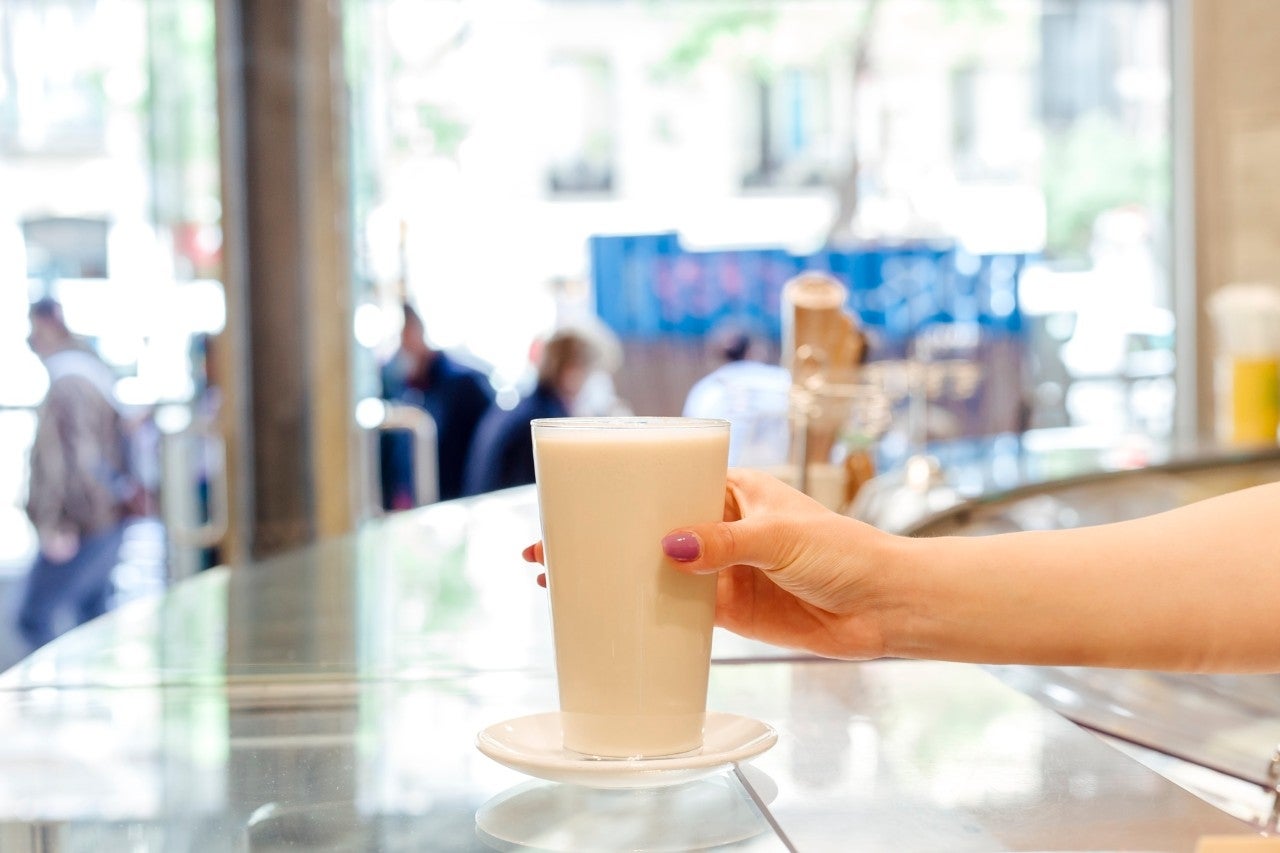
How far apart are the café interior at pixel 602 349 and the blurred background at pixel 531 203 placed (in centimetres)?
2

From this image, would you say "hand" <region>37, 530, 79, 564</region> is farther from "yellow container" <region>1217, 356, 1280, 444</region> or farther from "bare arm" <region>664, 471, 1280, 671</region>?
"bare arm" <region>664, 471, 1280, 671</region>

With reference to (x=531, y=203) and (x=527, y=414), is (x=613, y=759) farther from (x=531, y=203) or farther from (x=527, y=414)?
(x=531, y=203)

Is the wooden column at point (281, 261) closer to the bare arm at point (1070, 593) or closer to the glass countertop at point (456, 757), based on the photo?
the glass countertop at point (456, 757)

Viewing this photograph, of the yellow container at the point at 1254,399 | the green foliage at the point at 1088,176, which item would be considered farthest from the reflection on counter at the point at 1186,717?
the green foliage at the point at 1088,176

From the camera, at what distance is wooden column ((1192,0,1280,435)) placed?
4.83 meters

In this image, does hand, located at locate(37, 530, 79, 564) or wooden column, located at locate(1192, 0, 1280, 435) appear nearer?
hand, located at locate(37, 530, 79, 564)

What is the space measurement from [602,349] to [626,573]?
4690 mm

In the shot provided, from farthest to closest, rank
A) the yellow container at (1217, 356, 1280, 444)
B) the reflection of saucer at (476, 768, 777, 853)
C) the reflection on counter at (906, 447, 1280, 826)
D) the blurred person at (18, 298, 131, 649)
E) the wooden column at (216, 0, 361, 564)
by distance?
the blurred person at (18, 298, 131, 649) → the wooden column at (216, 0, 361, 564) → the yellow container at (1217, 356, 1280, 444) → the reflection on counter at (906, 447, 1280, 826) → the reflection of saucer at (476, 768, 777, 853)

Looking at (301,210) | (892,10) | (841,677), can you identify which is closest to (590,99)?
(892,10)

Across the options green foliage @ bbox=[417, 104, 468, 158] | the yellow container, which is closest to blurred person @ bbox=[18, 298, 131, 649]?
green foliage @ bbox=[417, 104, 468, 158]

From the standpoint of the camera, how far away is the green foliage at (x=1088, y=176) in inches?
234

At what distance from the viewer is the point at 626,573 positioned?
2.15 feet

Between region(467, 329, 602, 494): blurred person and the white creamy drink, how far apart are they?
3.90 metres

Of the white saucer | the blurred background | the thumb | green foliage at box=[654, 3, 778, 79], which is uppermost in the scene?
green foliage at box=[654, 3, 778, 79]
